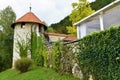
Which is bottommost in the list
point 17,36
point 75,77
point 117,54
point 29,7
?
point 75,77

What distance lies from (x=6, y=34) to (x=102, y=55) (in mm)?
28486

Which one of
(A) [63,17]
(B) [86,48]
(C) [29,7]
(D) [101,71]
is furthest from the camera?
(A) [63,17]

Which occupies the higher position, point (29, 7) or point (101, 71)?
point (29, 7)

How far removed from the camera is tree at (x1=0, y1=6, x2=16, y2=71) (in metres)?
32.4

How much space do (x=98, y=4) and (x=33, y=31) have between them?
12721 mm

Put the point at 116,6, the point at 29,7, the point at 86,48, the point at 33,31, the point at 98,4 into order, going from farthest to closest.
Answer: the point at 98,4 → the point at 29,7 → the point at 33,31 → the point at 116,6 → the point at 86,48

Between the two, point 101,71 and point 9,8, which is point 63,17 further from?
point 101,71

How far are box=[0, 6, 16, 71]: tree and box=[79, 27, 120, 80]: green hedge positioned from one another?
906 inches

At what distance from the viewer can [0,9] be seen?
37.2 meters

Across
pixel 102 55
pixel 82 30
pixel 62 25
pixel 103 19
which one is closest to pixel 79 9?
pixel 82 30

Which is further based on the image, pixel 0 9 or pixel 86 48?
pixel 0 9

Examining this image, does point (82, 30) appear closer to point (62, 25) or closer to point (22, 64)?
point (22, 64)

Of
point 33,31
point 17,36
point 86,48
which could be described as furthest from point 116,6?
point 17,36

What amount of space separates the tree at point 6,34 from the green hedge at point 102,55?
23010 millimetres
